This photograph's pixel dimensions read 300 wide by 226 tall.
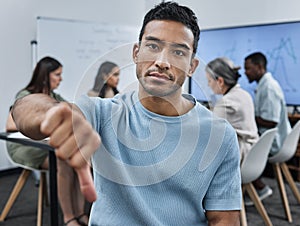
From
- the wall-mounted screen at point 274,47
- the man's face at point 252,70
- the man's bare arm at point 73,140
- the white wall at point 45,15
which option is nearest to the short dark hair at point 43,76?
the white wall at point 45,15

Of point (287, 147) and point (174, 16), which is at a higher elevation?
point (174, 16)

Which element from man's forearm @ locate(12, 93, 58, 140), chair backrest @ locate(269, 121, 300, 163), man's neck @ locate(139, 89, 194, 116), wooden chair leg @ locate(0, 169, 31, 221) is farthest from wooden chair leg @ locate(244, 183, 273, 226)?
man's forearm @ locate(12, 93, 58, 140)

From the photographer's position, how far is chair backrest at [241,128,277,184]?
2.22m

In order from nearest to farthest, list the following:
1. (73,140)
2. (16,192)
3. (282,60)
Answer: (73,140)
(16,192)
(282,60)

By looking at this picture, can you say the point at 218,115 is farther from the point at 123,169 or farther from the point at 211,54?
the point at 211,54

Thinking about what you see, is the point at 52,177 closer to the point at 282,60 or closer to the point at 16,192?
the point at 16,192

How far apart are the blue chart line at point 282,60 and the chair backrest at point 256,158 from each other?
1.60m

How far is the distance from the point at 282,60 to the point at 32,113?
11.8 feet

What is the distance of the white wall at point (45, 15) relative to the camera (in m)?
3.76

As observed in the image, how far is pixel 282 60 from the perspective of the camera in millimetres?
3764

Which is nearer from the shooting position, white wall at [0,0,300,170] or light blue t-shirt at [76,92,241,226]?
light blue t-shirt at [76,92,241,226]

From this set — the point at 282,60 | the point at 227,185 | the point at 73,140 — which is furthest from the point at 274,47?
the point at 73,140

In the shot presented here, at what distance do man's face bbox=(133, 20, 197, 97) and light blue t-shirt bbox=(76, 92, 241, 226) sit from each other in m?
0.10

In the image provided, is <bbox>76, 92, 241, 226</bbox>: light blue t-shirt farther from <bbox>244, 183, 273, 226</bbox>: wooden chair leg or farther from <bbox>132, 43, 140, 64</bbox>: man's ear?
<bbox>244, 183, 273, 226</bbox>: wooden chair leg
